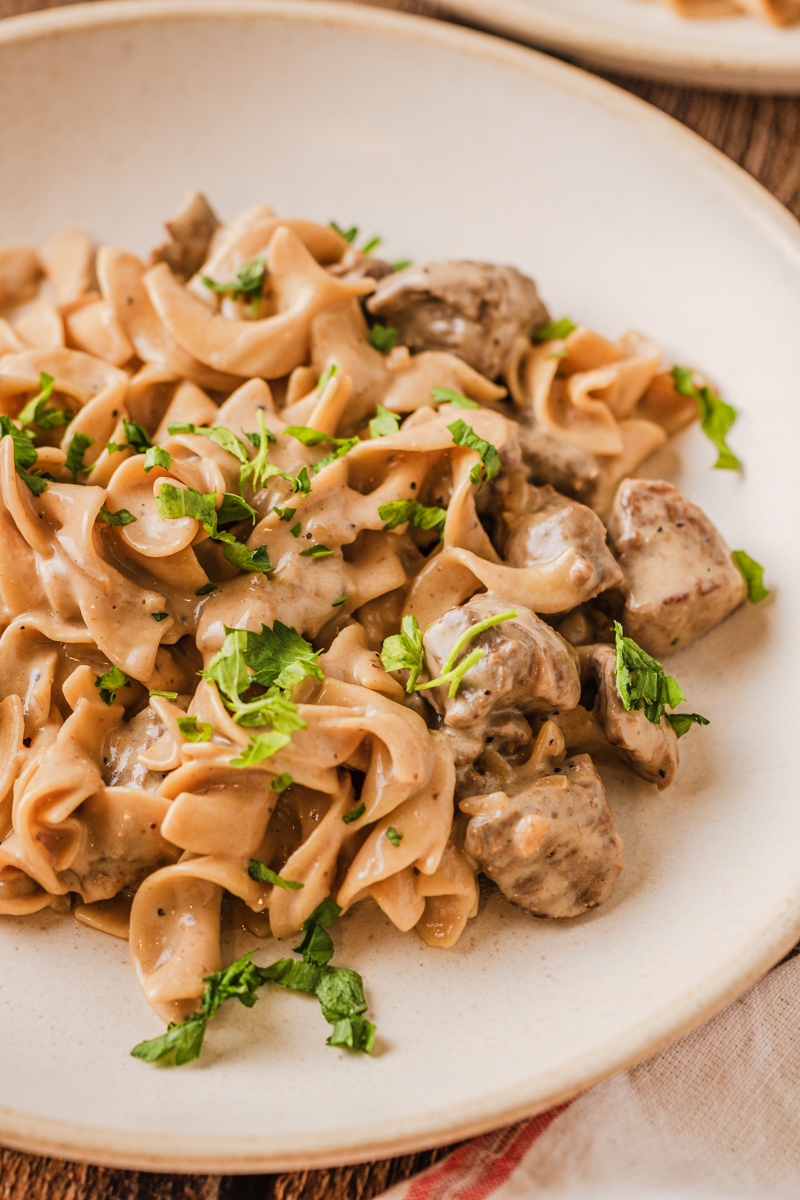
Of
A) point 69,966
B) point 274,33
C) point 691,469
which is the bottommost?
point 69,966

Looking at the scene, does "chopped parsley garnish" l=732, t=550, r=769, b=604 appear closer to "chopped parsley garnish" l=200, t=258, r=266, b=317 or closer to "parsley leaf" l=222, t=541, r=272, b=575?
"parsley leaf" l=222, t=541, r=272, b=575

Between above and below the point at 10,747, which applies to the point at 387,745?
above

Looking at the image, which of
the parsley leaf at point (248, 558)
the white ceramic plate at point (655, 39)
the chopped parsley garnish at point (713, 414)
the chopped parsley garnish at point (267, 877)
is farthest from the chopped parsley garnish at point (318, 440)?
the white ceramic plate at point (655, 39)

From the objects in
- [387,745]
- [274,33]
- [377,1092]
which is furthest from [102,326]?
[377,1092]

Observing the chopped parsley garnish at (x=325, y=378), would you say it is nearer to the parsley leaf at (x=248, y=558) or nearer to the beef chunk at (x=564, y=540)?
the parsley leaf at (x=248, y=558)

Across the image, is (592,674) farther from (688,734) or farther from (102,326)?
(102,326)

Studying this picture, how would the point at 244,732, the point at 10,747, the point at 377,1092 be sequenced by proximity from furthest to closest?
the point at 10,747, the point at 244,732, the point at 377,1092

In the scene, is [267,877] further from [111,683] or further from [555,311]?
[555,311]

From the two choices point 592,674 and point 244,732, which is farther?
point 592,674
